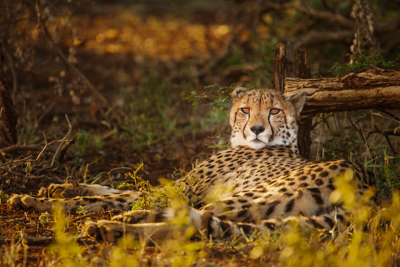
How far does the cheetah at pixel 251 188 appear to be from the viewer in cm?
262

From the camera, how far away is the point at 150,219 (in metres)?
2.67

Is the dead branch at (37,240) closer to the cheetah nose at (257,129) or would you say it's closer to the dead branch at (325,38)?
the cheetah nose at (257,129)

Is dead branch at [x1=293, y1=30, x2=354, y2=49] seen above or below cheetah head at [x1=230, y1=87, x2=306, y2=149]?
above

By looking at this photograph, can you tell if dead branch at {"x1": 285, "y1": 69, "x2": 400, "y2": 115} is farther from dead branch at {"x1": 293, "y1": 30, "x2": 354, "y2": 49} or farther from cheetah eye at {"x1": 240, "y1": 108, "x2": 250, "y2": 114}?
dead branch at {"x1": 293, "y1": 30, "x2": 354, "y2": 49}

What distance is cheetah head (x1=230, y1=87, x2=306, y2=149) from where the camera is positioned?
3697mm

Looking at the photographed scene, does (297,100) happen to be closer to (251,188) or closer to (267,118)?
(267,118)

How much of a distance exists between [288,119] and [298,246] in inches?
68.4

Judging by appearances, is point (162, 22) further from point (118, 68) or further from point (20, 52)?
point (20, 52)

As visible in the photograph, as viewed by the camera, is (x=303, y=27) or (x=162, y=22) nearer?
(x=303, y=27)

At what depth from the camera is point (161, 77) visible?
26.5 feet

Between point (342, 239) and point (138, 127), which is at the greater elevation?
point (138, 127)

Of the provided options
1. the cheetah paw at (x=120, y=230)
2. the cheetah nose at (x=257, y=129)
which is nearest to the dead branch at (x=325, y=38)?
the cheetah nose at (x=257, y=129)

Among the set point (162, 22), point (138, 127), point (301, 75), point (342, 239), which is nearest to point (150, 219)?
point (342, 239)

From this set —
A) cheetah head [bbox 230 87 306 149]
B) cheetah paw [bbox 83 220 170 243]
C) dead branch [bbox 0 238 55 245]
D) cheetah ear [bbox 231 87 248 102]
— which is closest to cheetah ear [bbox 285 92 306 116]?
cheetah head [bbox 230 87 306 149]
